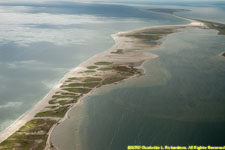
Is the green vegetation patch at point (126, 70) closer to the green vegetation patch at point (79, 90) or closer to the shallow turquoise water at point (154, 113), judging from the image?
the shallow turquoise water at point (154, 113)

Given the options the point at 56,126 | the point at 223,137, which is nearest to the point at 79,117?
the point at 56,126

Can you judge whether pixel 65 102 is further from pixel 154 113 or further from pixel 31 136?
pixel 154 113

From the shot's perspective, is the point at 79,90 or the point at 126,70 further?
the point at 126,70

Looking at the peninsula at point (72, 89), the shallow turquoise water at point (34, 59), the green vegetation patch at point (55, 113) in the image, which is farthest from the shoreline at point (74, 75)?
the shallow turquoise water at point (34, 59)

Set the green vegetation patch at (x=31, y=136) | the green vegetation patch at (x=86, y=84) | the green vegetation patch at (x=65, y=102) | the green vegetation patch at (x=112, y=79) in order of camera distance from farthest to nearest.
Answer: the green vegetation patch at (x=112, y=79)
the green vegetation patch at (x=86, y=84)
the green vegetation patch at (x=65, y=102)
the green vegetation patch at (x=31, y=136)

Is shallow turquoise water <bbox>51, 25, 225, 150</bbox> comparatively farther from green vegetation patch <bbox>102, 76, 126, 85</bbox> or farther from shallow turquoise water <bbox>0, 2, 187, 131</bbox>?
shallow turquoise water <bbox>0, 2, 187, 131</bbox>

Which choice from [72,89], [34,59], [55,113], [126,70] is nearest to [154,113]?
[55,113]
